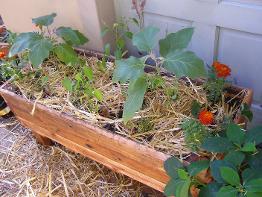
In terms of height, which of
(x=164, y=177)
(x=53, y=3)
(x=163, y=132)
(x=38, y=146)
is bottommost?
(x=38, y=146)

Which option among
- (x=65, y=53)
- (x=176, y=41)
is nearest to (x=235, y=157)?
(x=176, y=41)

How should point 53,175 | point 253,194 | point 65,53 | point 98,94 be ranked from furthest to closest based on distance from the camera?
point 53,175 < point 65,53 < point 98,94 < point 253,194

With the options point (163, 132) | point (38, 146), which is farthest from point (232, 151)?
point (38, 146)

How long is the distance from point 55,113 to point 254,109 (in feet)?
2.53

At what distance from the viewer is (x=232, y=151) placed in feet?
2.66

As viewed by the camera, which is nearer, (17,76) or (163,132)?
(163,132)

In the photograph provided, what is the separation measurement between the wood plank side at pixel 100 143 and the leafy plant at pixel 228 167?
95mm

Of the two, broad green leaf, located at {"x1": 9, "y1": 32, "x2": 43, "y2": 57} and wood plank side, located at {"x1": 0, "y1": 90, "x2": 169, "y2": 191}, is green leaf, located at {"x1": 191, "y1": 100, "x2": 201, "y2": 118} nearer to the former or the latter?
wood plank side, located at {"x1": 0, "y1": 90, "x2": 169, "y2": 191}

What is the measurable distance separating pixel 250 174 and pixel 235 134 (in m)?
0.11

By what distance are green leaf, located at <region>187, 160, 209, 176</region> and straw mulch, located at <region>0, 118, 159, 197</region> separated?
530 mm

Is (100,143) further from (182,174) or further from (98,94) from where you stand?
(182,174)

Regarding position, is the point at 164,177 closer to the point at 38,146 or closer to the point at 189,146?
the point at 189,146

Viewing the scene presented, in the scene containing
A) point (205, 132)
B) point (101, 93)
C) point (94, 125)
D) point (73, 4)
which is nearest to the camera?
point (205, 132)

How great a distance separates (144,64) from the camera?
0.94 metres
